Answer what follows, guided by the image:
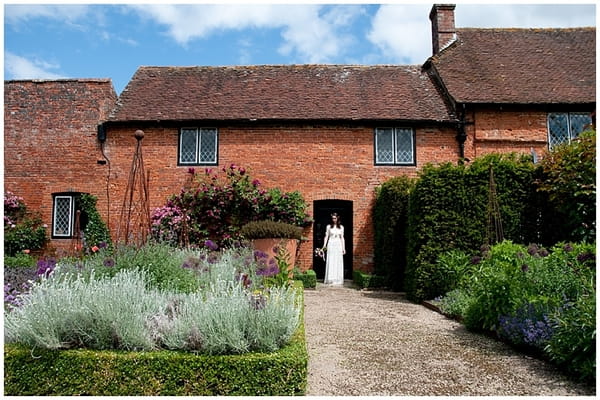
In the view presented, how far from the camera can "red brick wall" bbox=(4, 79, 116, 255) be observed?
1326cm

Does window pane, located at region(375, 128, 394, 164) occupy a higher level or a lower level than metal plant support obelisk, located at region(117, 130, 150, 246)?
higher

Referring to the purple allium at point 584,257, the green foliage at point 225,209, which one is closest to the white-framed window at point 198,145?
the green foliage at point 225,209

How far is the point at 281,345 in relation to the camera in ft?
12.4

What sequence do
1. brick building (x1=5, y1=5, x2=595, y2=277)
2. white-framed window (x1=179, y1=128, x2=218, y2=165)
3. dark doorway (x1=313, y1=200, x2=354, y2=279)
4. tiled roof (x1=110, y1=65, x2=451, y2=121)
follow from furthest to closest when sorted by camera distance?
dark doorway (x1=313, y1=200, x2=354, y2=279), white-framed window (x1=179, y1=128, x2=218, y2=165), tiled roof (x1=110, y1=65, x2=451, y2=121), brick building (x1=5, y1=5, x2=595, y2=277)

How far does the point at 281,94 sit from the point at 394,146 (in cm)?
376

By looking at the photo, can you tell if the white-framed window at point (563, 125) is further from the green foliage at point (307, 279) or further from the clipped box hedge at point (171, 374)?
the clipped box hedge at point (171, 374)

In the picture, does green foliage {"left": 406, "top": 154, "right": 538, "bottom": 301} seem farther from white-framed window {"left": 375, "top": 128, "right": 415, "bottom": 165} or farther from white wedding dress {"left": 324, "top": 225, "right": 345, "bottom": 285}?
white-framed window {"left": 375, "top": 128, "right": 415, "bottom": 165}

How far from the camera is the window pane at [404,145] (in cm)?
1313

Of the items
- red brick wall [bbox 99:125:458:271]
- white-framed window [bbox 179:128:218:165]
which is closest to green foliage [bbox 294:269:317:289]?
red brick wall [bbox 99:125:458:271]

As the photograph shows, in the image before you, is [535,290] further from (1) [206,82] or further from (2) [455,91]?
(1) [206,82]

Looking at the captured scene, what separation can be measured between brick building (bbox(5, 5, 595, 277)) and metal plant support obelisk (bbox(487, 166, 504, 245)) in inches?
176

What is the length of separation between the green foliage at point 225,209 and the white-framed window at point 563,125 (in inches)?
281

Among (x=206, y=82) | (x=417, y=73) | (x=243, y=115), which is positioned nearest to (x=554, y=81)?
(x=417, y=73)

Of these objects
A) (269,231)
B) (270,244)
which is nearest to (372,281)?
(270,244)
